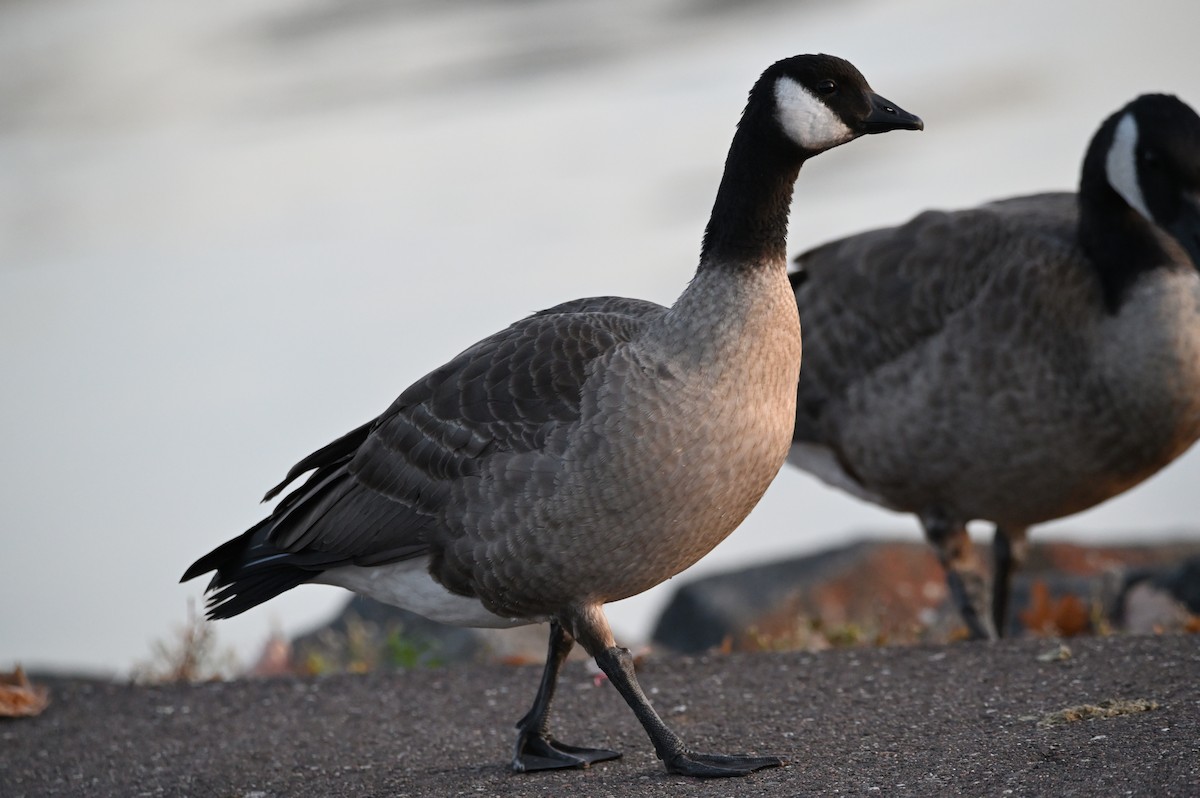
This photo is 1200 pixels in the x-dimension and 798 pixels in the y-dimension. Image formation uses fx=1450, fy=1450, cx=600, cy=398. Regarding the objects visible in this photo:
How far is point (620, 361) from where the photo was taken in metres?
5.79

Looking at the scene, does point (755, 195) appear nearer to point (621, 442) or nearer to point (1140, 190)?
point (621, 442)

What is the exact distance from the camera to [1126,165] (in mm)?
8000

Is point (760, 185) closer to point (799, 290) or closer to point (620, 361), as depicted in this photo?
point (620, 361)

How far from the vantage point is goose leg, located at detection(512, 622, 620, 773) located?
604cm

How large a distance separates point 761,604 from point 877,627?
2.06 metres

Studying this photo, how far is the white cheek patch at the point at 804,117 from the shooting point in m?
5.74

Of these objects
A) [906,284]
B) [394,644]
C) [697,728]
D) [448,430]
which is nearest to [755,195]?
[448,430]

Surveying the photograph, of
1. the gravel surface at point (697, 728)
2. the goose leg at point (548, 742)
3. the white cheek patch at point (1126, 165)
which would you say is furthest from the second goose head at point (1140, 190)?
the goose leg at point (548, 742)

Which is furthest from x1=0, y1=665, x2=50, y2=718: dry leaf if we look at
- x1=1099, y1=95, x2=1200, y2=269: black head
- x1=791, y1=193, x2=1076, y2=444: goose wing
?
x1=1099, y1=95, x2=1200, y2=269: black head

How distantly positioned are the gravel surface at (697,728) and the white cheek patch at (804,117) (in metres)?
2.46

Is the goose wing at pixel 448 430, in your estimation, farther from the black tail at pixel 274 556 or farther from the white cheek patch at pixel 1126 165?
the white cheek patch at pixel 1126 165

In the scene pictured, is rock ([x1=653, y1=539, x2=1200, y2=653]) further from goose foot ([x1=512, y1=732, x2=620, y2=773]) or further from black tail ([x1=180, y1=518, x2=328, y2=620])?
Answer: black tail ([x1=180, y1=518, x2=328, y2=620])

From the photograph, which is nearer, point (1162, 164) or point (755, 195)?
point (755, 195)

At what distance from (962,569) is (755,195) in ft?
12.9
